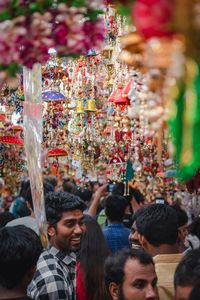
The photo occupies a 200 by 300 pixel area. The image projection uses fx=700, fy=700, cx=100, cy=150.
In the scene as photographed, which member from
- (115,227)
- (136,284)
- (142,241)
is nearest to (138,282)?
(136,284)

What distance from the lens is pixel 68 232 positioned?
3408 millimetres

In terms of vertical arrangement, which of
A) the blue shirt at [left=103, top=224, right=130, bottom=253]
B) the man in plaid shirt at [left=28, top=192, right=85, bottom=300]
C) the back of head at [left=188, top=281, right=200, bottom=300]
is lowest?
the blue shirt at [left=103, top=224, right=130, bottom=253]

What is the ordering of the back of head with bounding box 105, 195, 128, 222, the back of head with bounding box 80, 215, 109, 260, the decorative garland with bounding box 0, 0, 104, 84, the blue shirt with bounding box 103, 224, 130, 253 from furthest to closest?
the back of head with bounding box 105, 195, 128, 222, the blue shirt with bounding box 103, 224, 130, 253, the back of head with bounding box 80, 215, 109, 260, the decorative garland with bounding box 0, 0, 104, 84

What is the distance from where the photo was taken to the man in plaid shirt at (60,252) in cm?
294

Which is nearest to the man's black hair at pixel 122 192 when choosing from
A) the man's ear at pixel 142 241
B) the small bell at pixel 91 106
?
the small bell at pixel 91 106

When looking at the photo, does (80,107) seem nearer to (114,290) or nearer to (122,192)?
(122,192)

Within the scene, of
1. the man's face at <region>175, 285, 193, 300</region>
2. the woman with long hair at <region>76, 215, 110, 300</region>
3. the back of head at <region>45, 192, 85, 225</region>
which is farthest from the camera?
the back of head at <region>45, 192, 85, 225</region>

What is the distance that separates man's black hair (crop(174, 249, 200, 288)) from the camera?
2.16 m

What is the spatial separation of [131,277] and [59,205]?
0.98 m

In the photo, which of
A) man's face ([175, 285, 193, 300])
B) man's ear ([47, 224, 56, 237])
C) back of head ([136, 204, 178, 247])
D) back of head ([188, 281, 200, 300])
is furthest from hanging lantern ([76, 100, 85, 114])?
back of head ([188, 281, 200, 300])

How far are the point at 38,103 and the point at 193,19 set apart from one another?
2.36 meters

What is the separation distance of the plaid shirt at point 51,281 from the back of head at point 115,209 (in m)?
1.66

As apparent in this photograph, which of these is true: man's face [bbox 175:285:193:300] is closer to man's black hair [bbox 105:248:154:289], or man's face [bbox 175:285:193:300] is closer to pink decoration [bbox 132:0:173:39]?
man's black hair [bbox 105:248:154:289]

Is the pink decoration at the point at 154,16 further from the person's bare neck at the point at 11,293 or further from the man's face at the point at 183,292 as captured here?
the person's bare neck at the point at 11,293
